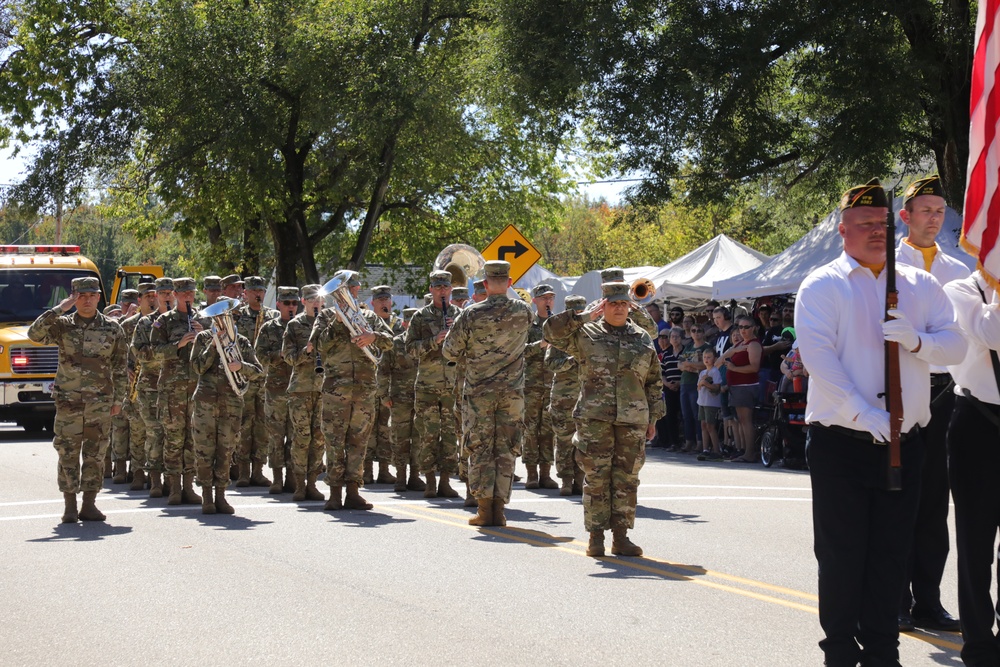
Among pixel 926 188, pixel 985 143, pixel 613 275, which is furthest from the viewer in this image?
pixel 613 275

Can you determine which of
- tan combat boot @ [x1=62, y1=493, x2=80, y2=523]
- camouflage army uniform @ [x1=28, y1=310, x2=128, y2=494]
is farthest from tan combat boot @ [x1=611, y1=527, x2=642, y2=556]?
tan combat boot @ [x1=62, y1=493, x2=80, y2=523]

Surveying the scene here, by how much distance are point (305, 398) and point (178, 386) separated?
1413 mm

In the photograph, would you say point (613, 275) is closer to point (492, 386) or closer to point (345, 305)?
point (492, 386)

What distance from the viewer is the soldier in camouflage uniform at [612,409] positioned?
9477 millimetres

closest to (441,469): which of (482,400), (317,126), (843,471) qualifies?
(482,400)

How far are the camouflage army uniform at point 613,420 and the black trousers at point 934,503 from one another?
2706mm

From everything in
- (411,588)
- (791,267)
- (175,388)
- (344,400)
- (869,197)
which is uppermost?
(791,267)

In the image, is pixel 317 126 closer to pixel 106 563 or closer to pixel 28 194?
pixel 28 194

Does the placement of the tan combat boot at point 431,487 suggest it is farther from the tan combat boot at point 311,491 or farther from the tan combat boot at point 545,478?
the tan combat boot at point 545,478

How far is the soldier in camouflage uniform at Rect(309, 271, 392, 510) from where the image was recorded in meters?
12.6

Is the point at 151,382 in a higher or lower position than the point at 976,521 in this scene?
higher

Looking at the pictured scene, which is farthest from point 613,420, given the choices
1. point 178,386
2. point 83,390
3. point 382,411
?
point 382,411

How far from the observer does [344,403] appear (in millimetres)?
12680

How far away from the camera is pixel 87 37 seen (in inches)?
1355
